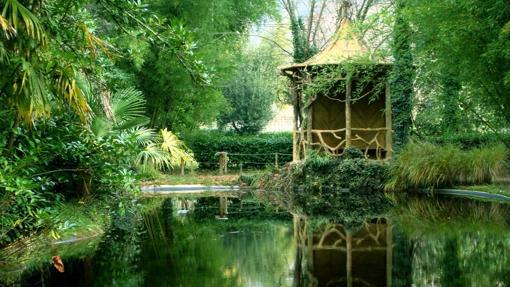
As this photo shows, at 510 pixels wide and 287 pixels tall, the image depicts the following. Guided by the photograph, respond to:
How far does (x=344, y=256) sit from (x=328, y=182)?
28.4ft

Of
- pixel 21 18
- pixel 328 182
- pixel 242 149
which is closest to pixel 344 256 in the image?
pixel 21 18

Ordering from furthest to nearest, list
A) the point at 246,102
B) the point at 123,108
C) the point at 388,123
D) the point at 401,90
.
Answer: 1. the point at 246,102
2. the point at 388,123
3. the point at 401,90
4. the point at 123,108

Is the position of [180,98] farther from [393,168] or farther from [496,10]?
[496,10]

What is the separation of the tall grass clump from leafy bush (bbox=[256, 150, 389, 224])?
0.69 m

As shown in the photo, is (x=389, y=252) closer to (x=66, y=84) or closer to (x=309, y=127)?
(x=66, y=84)

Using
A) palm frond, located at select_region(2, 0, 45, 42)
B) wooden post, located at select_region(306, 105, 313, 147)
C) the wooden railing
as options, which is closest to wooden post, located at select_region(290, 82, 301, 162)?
the wooden railing

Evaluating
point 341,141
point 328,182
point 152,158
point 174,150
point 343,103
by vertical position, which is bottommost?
point 328,182

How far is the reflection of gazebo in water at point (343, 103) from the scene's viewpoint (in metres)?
17.0

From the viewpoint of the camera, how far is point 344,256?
7.91 meters

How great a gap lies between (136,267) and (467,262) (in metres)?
3.70

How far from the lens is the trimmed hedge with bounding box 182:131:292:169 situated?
76.6ft

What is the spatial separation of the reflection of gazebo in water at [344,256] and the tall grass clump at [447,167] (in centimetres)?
480

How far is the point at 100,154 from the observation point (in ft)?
31.2

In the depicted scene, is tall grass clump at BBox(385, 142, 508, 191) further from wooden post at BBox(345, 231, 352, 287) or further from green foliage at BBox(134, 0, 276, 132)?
green foliage at BBox(134, 0, 276, 132)
